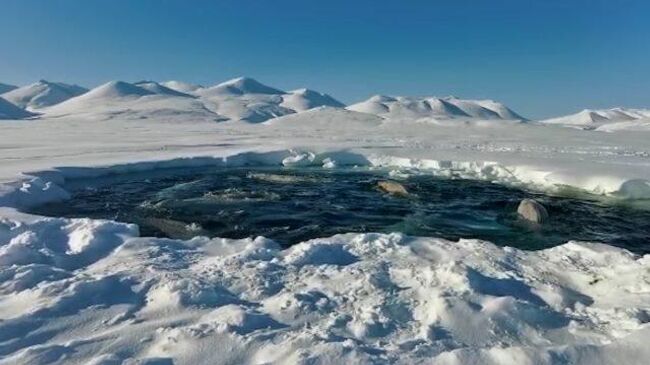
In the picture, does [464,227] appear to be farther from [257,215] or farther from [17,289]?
[17,289]

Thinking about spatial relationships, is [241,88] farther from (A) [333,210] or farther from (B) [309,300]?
(B) [309,300]

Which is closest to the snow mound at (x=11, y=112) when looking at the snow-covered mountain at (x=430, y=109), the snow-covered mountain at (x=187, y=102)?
the snow-covered mountain at (x=187, y=102)

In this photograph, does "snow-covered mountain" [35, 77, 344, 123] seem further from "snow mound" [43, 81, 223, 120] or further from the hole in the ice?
the hole in the ice

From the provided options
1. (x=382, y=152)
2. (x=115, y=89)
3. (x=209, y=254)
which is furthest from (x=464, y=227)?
(x=115, y=89)

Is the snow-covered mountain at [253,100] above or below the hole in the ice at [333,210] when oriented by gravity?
above

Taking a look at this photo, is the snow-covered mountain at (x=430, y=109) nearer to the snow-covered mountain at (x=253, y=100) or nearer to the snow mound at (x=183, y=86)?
the snow-covered mountain at (x=253, y=100)
